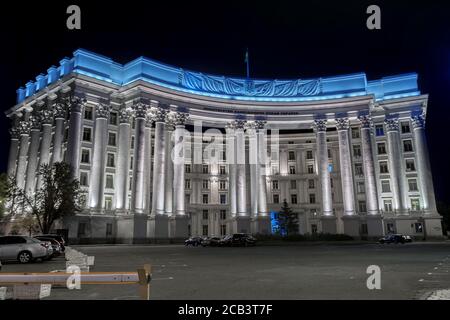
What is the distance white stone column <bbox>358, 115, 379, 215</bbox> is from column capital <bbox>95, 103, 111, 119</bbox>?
145 ft

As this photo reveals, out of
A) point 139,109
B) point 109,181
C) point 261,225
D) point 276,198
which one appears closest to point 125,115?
point 139,109

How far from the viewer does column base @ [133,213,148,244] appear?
181ft

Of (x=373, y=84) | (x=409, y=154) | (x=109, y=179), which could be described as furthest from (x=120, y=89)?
(x=409, y=154)

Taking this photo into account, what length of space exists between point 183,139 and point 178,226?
15633 mm

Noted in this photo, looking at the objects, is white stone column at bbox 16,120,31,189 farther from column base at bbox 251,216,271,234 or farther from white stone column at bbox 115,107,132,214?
column base at bbox 251,216,271,234

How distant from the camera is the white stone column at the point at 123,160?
194 feet

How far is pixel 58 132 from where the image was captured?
59.2 metres

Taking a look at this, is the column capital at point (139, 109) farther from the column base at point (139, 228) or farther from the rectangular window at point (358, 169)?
the rectangular window at point (358, 169)


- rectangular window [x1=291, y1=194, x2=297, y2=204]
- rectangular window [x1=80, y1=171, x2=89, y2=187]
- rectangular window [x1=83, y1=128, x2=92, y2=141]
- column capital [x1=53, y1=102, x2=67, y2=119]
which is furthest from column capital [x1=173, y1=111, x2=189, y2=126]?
rectangular window [x1=291, y1=194, x2=297, y2=204]

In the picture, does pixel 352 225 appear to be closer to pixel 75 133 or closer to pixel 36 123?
pixel 75 133

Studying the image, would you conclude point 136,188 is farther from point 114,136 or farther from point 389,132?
point 389,132

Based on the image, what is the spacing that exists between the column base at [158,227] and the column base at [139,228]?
124 cm
